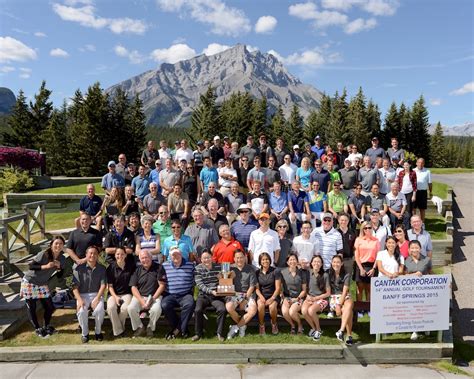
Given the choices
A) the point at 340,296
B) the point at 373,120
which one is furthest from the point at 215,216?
the point at 373,120

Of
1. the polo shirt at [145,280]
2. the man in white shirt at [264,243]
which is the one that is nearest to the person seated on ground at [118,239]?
the polo shirt at [145,280]

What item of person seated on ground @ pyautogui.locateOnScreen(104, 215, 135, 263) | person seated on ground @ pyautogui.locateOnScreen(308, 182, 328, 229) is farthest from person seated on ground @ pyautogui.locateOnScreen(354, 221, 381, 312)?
person seated on ground @ pyautogui.locateOnScreen(104, 215, 135, 263)

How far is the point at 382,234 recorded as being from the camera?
8.30 metres

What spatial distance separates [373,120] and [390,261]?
5844 centimetres

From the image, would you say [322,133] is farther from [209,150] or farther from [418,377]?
[418,377]

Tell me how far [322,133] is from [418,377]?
58348mm

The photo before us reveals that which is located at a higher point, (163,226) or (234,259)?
(163,226)

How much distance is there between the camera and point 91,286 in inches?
289

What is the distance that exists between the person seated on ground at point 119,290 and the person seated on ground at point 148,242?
58 centimetres

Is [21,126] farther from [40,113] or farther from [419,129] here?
[419,129]

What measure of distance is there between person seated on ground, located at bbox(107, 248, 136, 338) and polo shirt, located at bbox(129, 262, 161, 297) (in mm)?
156

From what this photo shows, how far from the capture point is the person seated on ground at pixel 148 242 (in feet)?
26.5

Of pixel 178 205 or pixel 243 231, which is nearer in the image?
pixel 243 231

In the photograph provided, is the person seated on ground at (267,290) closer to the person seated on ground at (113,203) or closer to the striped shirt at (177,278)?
the striped shirt at (177,278)
